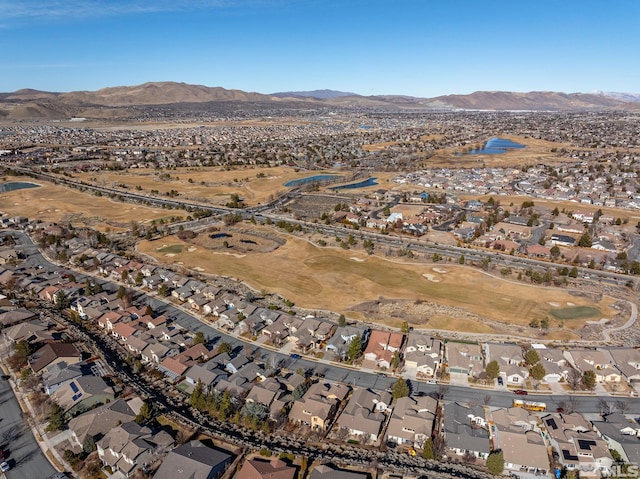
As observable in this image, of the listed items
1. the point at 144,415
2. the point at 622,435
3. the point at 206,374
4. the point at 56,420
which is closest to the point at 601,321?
the point at 622,435

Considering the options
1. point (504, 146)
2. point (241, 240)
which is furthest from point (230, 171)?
point (504, 146)

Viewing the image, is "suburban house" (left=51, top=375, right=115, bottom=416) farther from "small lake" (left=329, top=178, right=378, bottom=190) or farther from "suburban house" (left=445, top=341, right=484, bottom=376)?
"small lake" (left=329, top=178, right=378, bottom=190)

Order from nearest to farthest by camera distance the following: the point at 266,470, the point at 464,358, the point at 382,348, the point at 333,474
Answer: the point at 333,474, the point at 266,470, the point at 464,358, the point at 382,348

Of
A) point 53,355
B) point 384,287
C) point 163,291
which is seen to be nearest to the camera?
point 53,355

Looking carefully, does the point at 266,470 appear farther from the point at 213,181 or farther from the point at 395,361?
the point at 213,181

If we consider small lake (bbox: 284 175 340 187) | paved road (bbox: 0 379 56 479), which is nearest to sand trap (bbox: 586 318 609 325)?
paved road (bbox: 0 379 56 479)

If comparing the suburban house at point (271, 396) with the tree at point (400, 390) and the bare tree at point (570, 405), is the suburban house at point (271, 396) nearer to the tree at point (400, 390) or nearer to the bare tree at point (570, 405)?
the tree at point (400, 390)

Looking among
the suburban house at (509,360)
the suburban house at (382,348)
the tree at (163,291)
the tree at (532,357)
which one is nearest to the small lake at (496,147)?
the suburban house at (509,360)

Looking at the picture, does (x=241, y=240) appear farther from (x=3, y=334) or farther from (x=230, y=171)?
(x=230, y=171)
